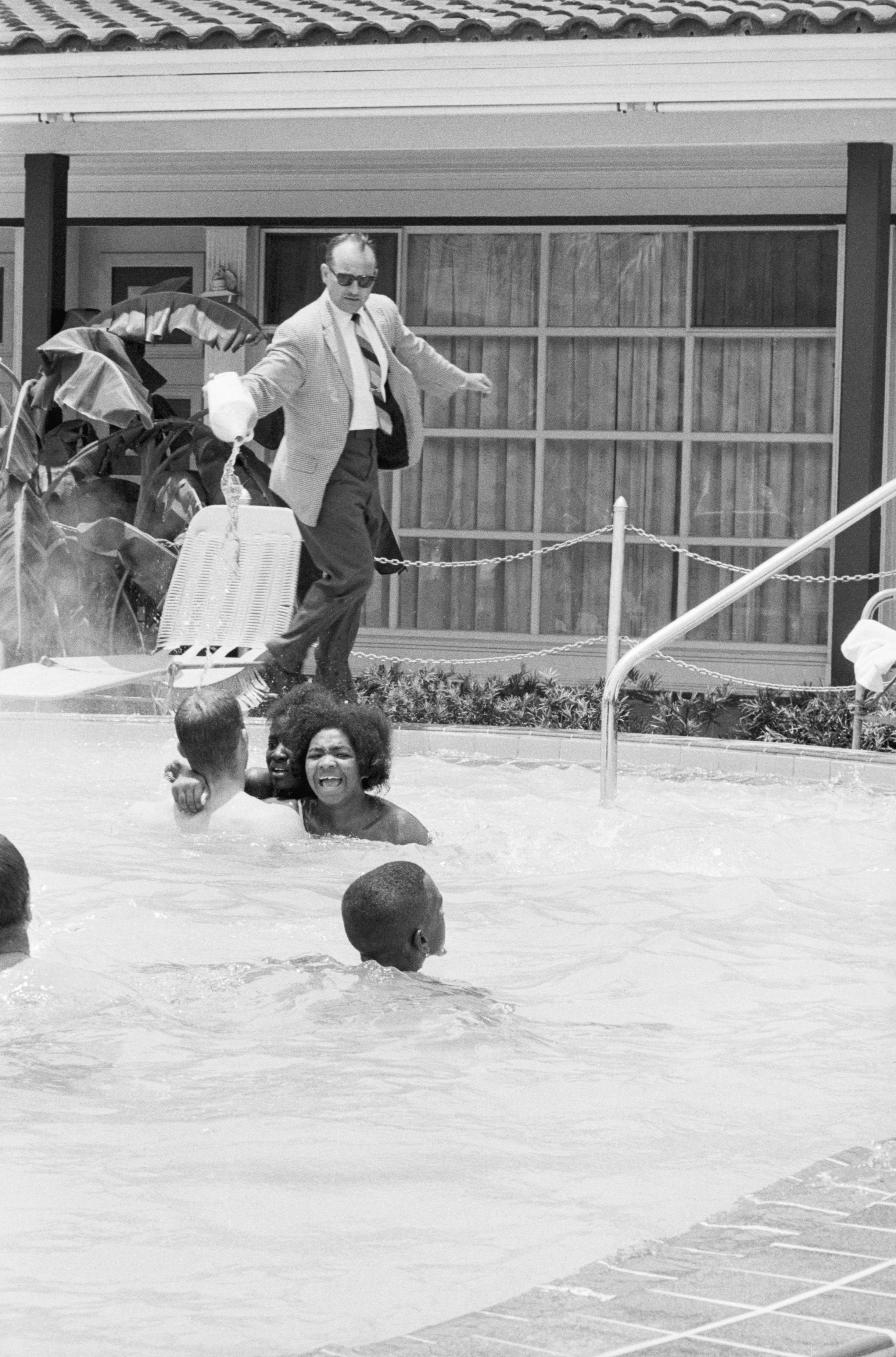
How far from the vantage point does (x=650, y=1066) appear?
4.49 metres

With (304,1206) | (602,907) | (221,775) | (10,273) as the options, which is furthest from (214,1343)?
(10,273)

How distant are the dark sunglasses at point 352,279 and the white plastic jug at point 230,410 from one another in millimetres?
776

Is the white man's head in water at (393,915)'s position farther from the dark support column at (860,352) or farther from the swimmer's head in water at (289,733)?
the dark support column at (860,352)

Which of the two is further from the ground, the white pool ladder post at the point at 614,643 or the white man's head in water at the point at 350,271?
the white man's head in water at the point at 350,271

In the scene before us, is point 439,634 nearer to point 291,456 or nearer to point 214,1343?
point 291,456

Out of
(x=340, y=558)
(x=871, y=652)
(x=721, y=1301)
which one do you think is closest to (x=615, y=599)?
(x=340, y=558)

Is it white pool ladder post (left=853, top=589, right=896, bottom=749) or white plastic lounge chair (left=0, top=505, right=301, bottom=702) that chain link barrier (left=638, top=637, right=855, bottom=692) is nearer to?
white pool ladder post (left=853, top=589, right=896, bottom=749)

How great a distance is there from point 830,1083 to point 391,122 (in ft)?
32.1

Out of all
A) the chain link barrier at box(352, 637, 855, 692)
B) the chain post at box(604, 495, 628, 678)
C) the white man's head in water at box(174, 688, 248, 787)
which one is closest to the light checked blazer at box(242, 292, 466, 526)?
the chain post at box(604, 495, 628, 678)

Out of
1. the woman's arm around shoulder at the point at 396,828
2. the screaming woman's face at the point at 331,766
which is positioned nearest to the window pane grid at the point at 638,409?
the woman's arm around shoulder at the point at 396,828

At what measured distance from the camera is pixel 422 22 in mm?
11898

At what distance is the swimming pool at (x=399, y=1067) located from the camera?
307 centimetres

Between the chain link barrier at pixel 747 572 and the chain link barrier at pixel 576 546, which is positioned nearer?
the chain link barrier at pixel 747 572

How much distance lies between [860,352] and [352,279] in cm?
399
